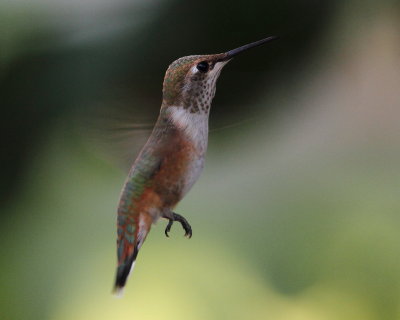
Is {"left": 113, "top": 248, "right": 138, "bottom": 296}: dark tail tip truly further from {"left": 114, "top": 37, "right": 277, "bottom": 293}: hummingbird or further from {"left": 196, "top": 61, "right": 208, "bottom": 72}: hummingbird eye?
{"left": 196, "top": 61, "right": 208, "bottom": 72}: hummingbird eye

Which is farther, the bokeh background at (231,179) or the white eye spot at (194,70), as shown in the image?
the bokeh background at (231,179)

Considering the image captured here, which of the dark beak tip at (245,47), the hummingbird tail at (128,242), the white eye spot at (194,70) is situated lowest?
the hummingbird tail at (128,242)

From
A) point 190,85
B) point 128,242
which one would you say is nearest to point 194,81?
point 190,85

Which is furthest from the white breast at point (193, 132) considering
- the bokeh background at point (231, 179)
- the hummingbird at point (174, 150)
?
the bokeh background at point (231, 179)

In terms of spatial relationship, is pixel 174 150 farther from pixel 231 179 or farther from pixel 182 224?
pixel 231 179

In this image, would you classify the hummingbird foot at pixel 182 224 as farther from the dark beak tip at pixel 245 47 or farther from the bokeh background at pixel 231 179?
the bokeh background at pixel 231 179

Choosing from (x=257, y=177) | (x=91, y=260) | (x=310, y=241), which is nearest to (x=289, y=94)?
(x=257, y=177)

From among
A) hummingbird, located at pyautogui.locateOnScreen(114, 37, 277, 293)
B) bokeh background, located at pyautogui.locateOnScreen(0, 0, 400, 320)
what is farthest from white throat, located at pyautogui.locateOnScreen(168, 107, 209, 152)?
bokeh background, located at pyautogui.locateOnScreen(0, 0, 400, 320)
